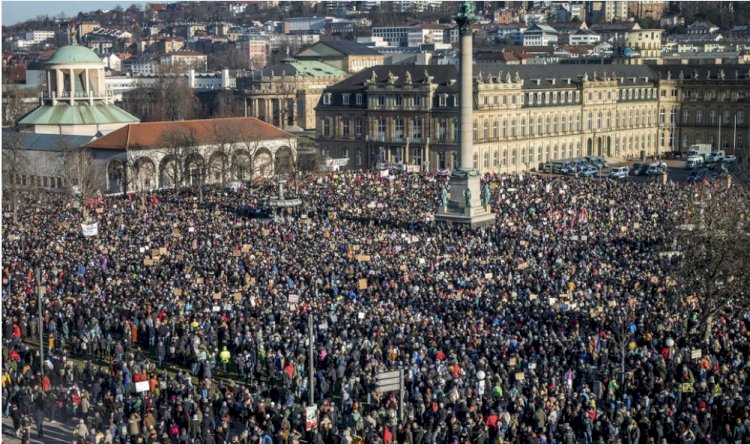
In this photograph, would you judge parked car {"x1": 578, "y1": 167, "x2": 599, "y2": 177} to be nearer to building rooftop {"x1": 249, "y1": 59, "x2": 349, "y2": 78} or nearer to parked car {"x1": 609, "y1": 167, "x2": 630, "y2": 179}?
parked car {"x1": 609, "y1": 167, "x2": 630, "y2": 179}

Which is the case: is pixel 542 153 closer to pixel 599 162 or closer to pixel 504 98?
pixel 599 162

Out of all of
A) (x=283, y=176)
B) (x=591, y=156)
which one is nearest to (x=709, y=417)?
(x=283, y=176)

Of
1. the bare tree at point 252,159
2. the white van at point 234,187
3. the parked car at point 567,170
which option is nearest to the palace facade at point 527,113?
the parked car at point 567,170

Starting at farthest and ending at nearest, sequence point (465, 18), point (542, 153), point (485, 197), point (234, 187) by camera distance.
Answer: point (542, 153) < point (234, 187) < point (465, 18) < point (485, 197)

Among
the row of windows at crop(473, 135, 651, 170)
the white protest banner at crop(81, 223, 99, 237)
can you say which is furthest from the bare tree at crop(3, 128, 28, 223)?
the row of windows at crop(473, 135, 651, 170)

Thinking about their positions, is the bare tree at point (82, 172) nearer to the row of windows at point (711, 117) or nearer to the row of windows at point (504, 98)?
the row of windows at point (504, 98)

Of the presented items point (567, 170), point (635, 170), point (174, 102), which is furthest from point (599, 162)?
point (174, 102)
